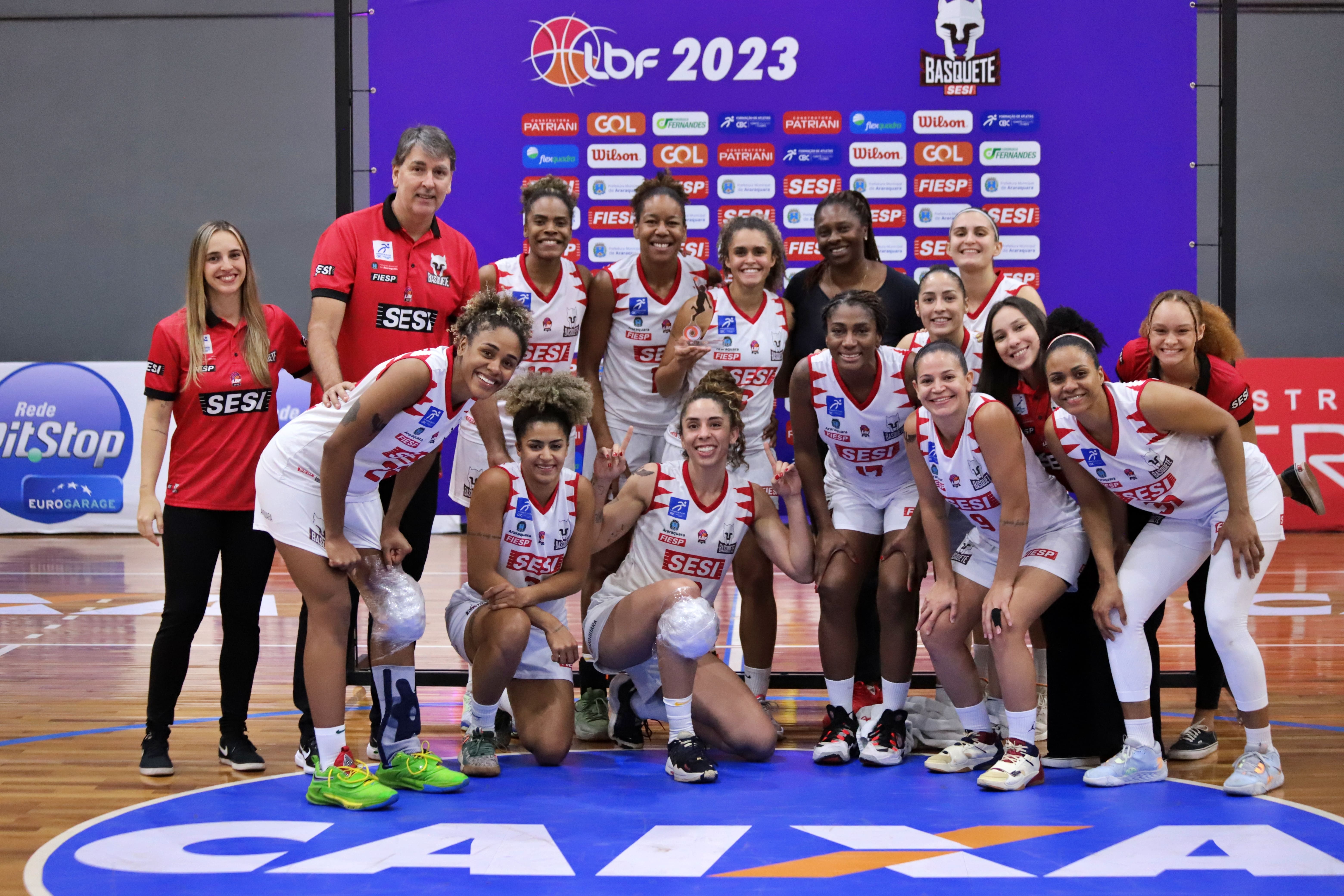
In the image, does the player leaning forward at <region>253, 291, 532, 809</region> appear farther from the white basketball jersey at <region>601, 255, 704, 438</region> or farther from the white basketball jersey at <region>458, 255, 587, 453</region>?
the white basketball jersey at <region>601, 255, 704, 438</region>

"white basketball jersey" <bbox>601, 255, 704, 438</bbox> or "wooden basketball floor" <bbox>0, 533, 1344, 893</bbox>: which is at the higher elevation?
"white basketball jersey" <bbox>601, 255, 704, 438</bbox>

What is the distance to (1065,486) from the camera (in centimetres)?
398

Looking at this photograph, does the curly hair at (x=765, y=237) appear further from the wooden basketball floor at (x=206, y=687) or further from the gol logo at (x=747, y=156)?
the wooden basketball floor at (x=206, y=687)

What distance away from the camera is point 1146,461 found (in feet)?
11.8

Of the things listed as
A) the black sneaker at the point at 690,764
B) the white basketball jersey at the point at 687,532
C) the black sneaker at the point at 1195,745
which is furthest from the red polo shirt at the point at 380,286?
the black sneaker at the point at 1195,745

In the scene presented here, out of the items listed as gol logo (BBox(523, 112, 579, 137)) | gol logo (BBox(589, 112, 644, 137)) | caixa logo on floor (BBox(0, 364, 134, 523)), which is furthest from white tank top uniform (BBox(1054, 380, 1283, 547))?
caixa logo on floor (BBox(0, 364, 134, 523))

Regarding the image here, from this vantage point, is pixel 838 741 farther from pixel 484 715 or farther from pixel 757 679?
pixel 484 715

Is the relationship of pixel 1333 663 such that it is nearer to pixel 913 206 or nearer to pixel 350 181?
pixel 913 206

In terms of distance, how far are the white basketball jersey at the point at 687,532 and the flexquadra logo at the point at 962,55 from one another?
7.68ft

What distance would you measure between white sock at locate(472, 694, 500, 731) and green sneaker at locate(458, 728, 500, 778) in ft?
0.13

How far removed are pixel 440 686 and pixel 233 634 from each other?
1.34 meters

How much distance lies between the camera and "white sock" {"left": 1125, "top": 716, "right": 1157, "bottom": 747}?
3.71 m

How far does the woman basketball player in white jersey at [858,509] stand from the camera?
13.1ft

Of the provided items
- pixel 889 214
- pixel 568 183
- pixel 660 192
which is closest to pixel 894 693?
pixel 660 192
